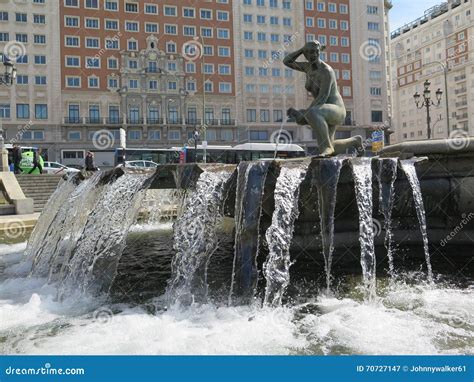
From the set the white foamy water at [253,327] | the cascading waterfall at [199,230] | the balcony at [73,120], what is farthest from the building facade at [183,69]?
the white foamy water at [253,327]

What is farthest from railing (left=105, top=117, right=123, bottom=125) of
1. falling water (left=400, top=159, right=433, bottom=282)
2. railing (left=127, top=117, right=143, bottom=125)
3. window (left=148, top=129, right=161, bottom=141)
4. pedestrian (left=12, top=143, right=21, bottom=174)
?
falling water (left=400, top=159, right=433, bottom=282)

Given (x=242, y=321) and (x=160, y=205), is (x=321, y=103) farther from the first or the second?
(x=160, y=205)

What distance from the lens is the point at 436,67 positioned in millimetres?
80312

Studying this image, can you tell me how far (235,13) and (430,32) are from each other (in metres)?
45.2

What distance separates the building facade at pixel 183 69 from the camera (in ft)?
170

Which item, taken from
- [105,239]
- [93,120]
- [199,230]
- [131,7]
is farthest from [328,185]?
[131,7]

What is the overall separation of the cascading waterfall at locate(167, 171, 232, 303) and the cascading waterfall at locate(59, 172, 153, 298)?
105 centimetres

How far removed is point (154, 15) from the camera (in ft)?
182

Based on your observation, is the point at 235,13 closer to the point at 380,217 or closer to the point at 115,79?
the point at 115,79

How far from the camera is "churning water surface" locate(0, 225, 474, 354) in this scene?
4109mm

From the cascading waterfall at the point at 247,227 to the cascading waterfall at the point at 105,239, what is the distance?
1.70 meters

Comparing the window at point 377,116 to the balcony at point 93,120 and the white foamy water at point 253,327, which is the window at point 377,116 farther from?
the white foamy water at point 253,327

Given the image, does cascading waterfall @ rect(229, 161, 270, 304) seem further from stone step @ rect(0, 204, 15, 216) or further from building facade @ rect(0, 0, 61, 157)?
building facade @ rect(0, 0, 61, 157)
